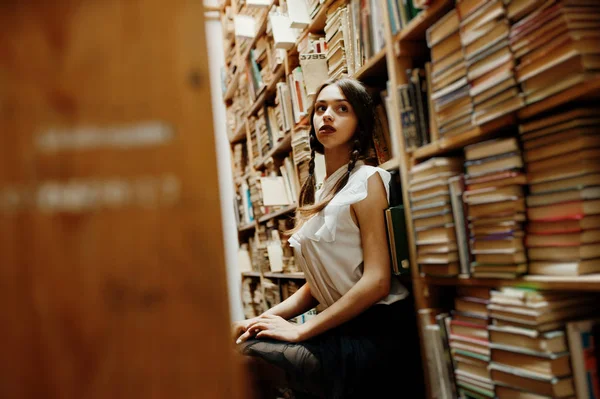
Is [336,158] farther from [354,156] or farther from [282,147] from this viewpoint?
[282,147]

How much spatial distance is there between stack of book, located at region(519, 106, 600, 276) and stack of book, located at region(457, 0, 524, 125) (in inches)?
3.3

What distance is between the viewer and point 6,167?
1.88 ft

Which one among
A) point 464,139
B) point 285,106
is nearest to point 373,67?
point 464,139

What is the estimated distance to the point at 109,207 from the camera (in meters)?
0.60

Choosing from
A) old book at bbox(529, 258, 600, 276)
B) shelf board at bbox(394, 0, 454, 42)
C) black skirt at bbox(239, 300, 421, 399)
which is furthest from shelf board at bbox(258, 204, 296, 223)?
old book at bbox(529, 258, 600, 276)

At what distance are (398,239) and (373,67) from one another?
0.68 m

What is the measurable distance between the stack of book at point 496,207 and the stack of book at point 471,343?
0.30 feet

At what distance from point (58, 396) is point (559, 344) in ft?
3.28

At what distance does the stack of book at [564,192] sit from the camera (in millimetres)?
984

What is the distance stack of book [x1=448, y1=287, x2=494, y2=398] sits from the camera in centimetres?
119

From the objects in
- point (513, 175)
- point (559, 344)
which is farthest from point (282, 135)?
point (559, 344)

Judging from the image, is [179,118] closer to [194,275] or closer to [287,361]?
[194,275]

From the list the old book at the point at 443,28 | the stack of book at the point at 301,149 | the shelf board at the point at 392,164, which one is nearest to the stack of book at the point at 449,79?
the old book at the point at 443,28

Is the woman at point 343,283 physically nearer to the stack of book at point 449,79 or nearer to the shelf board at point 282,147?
the stack of book at point 449,79
